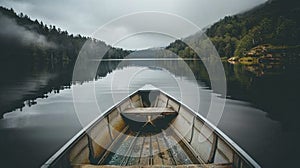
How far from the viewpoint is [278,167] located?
749 cm

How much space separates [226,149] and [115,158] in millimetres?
2840

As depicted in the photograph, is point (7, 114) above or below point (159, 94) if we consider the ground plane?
below

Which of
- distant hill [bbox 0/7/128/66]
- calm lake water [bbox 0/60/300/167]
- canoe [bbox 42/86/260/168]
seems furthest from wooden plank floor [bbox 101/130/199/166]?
distant hill [bbox 0/7/128/66]

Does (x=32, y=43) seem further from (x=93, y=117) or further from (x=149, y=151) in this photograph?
(x=149, y=151)

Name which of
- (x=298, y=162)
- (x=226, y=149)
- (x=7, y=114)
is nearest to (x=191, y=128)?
(x=226, y=149)

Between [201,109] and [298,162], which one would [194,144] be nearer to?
[298,162]

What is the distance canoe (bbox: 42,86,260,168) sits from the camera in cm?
422

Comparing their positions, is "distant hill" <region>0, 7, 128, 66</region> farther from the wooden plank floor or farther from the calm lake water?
the wooden plank floor

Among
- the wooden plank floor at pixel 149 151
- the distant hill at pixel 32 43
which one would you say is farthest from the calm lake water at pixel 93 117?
the distant hill at pixel 32 43

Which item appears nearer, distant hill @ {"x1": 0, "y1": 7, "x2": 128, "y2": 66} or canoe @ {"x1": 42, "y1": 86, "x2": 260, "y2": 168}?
canoe @ {"x1": 42, "y1": 86, "x2": 260, "y2": 168}

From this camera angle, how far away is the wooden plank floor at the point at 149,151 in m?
5.66

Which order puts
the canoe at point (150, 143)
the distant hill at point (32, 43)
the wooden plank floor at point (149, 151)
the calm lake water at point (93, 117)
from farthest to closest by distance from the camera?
the distant hill at point (32, 43) < the calm lake water at point (93, 117) < the wooden plank floor at point (149, 151) < the canoe at point (150, 143)

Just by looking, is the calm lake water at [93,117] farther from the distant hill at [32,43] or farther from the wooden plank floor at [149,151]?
the distant hill at [32,43]

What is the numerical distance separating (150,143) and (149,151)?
0.66m
